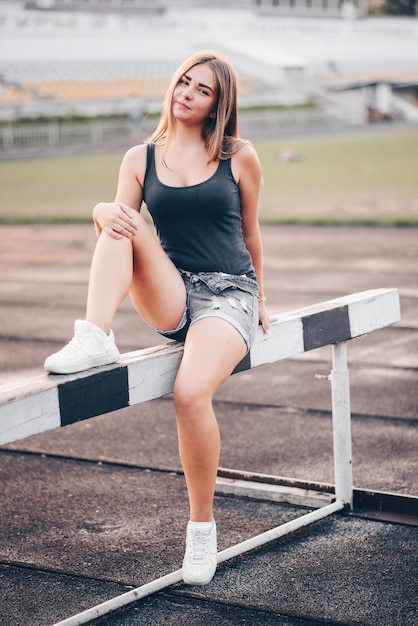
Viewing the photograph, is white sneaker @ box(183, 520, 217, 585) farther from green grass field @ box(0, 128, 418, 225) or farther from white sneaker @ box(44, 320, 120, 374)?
green grass field @ box(0, 128, 418, 225)

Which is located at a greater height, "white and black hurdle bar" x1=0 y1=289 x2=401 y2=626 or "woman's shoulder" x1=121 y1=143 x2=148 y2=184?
"woman's shoulder" x1=121 y1=143 x2=148 y2=184

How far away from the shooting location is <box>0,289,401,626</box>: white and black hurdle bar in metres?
2.54

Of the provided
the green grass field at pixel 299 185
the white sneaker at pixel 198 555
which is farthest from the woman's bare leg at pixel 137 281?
the green grass field at pixel 299 185

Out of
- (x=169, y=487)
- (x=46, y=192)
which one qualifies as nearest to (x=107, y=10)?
(x=46, y=192)

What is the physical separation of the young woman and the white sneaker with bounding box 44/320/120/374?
2 cm

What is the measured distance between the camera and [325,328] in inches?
138

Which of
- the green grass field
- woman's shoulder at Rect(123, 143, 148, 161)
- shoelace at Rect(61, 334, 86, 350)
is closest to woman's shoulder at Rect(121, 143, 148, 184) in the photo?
woman's shoulder at Rect(123, 143, 148, 161)

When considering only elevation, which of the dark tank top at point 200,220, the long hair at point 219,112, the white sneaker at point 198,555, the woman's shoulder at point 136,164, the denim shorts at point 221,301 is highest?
the long hair at point 219,112

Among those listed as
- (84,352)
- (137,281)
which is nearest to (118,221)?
(137,281)

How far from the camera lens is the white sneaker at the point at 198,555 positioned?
118 inches

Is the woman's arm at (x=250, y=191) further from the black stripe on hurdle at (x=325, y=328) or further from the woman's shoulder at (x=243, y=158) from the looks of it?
the black stripe on hurdle at (x=325, y=328)

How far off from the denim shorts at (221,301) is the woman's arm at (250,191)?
84 mm

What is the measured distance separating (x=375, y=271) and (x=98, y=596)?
693 centimetres

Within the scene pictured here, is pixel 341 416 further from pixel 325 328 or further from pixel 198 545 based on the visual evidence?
pixel 198 545
